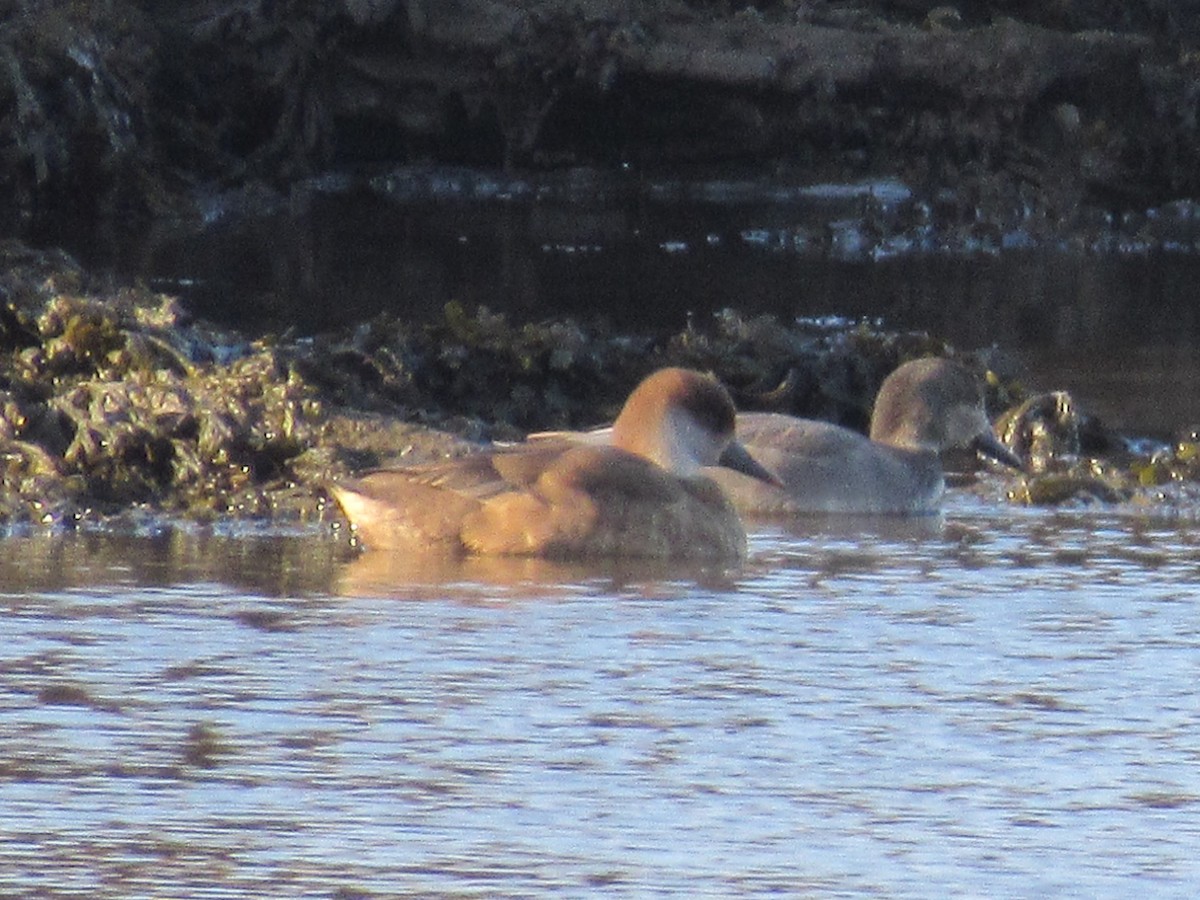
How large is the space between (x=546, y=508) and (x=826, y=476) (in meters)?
2.13

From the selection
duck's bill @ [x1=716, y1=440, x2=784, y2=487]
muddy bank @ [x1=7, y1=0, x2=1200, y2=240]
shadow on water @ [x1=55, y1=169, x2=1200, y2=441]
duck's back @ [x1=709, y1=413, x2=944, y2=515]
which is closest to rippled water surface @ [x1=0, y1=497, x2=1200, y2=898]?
duck's bill @ [x1=716, y1=440, x2=784, y2=487]

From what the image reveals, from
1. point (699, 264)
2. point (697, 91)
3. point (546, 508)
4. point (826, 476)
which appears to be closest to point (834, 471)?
point (826, 476)

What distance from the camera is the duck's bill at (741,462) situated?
960 centimetres

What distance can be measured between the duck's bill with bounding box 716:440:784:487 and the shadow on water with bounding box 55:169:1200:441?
334 cm

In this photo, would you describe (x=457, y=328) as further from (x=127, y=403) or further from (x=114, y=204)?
(x=114, y=204)

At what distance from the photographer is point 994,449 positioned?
11516 mm

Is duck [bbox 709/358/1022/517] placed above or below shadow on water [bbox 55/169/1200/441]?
below

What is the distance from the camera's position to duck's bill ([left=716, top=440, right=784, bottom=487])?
9602 mm

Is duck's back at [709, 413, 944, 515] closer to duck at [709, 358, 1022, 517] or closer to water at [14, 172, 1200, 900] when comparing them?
duck at [709, 358, 1022, 517]

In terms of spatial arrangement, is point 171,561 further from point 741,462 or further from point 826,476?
point 826,476

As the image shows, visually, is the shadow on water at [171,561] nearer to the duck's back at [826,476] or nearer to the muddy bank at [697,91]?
the duck's back at [826,476]

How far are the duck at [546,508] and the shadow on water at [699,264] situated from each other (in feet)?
13.7

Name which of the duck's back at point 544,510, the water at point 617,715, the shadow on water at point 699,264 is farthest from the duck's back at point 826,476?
the shadow on water at point 699,264

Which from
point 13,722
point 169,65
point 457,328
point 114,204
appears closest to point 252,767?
point 13,722
